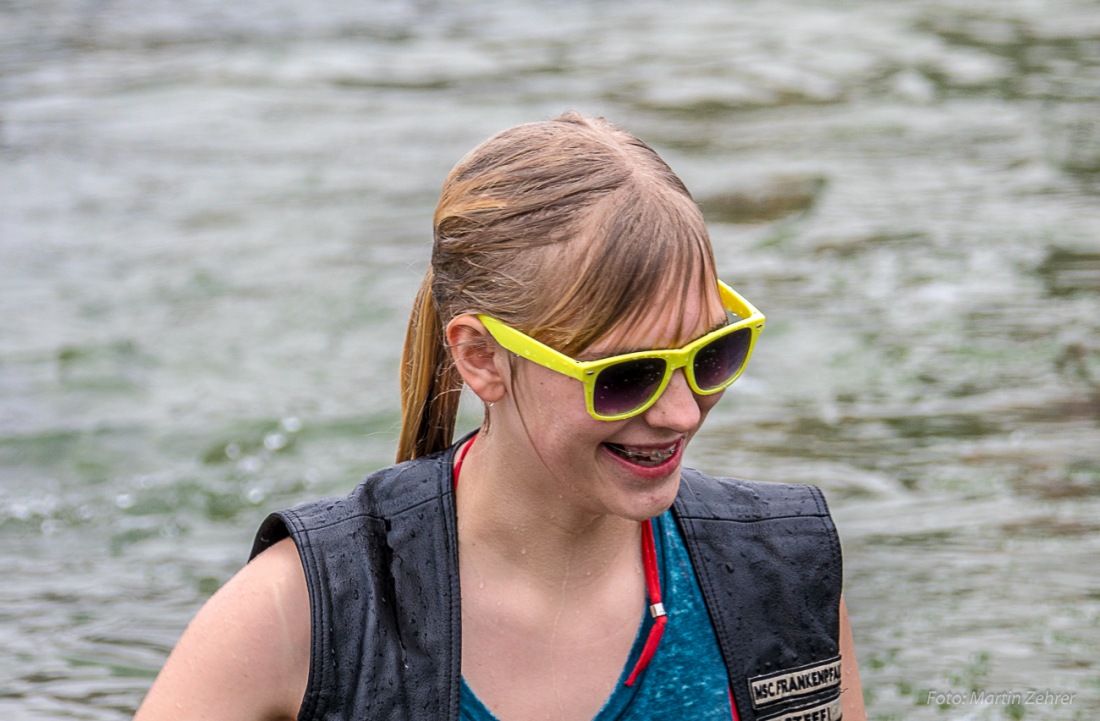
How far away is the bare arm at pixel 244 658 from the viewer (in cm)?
212

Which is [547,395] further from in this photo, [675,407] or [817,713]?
[817,713]

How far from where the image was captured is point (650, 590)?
2.36m

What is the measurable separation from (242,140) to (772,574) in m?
7.73

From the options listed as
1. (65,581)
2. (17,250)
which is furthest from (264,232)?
(65,581)

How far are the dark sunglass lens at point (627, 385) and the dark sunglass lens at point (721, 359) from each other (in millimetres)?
65

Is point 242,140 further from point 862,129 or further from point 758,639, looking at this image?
point 758,639

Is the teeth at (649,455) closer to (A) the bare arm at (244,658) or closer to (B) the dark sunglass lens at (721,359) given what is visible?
(B) the dark sunglass lens at (721,359)

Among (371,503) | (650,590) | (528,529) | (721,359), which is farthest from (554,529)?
(721,359)

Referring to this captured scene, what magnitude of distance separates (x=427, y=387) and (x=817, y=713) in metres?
0.79

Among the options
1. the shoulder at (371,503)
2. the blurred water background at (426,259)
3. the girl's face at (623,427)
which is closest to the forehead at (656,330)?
the girl's face at (623,427)

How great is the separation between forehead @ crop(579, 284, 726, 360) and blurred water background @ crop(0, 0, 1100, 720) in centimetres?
215

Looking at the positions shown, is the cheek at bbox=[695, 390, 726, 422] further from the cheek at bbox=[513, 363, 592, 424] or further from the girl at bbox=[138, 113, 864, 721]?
the cheek at bbox=[513, 363, 592, 424]

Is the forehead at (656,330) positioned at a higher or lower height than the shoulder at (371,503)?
higher

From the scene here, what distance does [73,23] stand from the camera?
12.8 meters
